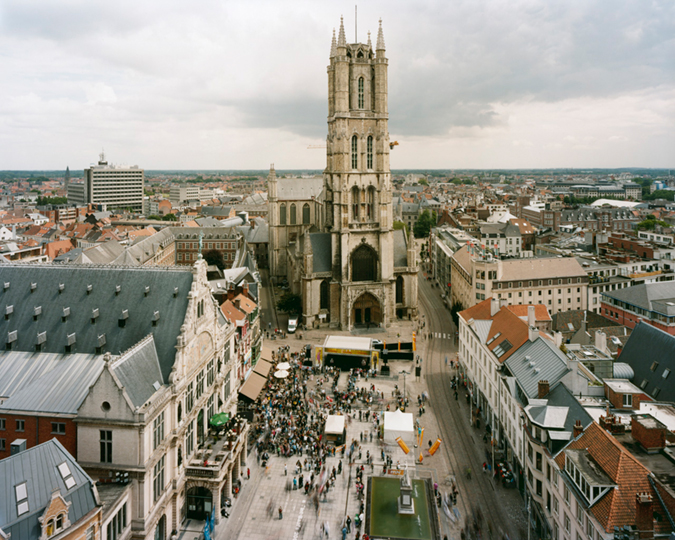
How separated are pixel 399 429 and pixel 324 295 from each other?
156 ft

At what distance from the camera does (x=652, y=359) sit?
48.6 metres

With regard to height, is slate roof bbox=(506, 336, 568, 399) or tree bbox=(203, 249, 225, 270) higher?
tree bbox=(203, 249, 225, 270)

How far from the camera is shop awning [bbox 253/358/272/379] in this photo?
66.1 metres

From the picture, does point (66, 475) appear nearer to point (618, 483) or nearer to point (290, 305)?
point (618, 483)

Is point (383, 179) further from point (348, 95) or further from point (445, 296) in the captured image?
point (445, 296)

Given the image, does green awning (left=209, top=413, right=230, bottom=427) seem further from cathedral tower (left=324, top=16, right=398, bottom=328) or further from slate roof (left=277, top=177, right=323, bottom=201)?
slate roof (left=277, top=177, right=323, bottom=201)

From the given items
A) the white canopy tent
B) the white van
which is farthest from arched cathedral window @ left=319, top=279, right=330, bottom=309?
the white canopy tent

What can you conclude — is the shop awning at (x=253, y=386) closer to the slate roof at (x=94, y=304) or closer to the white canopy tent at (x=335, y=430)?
the white canopy tent at (x=335, y=430)

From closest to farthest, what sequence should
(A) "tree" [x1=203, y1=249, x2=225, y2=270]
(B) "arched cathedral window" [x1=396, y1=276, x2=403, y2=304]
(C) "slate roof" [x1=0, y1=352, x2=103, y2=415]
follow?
(C) "slate roof" [x1=0, y1=352, x2=103, y2=415]
(B) "arched cathedral window" [x1=396, y1=276, x2=403, y2=304]
(A) "tree" [x1=203, y1=249, x2=225, y2=270]

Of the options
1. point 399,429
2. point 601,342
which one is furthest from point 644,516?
point 601,342

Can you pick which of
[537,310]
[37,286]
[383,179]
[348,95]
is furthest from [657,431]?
[348,95]

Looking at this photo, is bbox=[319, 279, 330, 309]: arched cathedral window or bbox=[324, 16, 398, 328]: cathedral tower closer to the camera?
bbox=[324, 16, 398, 328]: cathedral tower

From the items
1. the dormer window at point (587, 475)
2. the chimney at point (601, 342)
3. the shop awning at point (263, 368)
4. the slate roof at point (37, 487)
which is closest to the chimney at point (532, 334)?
the chimney at point (601, 342)

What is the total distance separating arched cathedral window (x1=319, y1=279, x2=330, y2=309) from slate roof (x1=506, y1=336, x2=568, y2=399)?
158 ft
